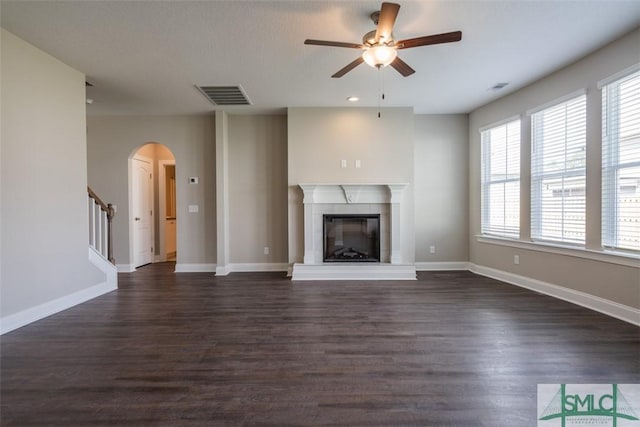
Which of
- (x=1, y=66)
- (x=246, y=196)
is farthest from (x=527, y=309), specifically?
(x=1, y=66)

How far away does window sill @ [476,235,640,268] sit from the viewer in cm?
285

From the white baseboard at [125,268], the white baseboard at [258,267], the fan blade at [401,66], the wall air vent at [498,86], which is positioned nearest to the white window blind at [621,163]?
the wall air vent at [498,86]

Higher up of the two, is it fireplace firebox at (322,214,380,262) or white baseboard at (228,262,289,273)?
fireplace firebox at (322,214,380,262)

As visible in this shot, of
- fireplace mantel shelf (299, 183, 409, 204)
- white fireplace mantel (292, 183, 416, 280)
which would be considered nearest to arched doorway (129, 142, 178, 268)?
fireplace mantel shelf (299, 183, 409, 204)

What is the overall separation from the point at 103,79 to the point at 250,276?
3.32 m

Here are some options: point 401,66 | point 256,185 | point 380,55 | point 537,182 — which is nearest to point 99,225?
point 256,185

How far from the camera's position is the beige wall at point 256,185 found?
530 cm

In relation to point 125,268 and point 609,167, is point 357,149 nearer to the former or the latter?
point 609,167

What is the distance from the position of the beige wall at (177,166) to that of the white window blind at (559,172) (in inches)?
194

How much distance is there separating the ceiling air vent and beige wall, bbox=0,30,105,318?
1423 mm

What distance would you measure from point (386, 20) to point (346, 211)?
3.06 m

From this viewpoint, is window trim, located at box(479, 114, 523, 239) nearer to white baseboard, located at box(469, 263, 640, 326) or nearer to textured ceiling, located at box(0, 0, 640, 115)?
textured ceiling, located at box(0, 0, 640, 115)

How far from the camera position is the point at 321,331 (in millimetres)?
2662

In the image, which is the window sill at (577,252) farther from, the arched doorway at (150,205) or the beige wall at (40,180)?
the arched doorway at (150,205)
